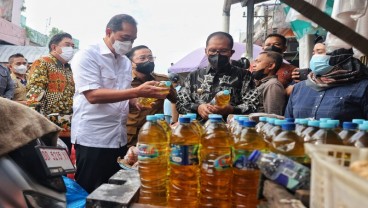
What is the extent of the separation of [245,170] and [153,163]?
0.49 meters

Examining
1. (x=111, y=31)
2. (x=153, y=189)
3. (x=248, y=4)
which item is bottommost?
(x=153, y=189)

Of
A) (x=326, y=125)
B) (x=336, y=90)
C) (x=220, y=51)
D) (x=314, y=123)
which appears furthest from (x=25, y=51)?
(x=326, y=125)

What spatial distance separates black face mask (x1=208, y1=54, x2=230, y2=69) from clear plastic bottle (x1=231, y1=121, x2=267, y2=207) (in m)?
1.77

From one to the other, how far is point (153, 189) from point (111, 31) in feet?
6.64

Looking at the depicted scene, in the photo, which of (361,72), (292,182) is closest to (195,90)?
(361,72)

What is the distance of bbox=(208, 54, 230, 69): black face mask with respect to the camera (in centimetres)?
326

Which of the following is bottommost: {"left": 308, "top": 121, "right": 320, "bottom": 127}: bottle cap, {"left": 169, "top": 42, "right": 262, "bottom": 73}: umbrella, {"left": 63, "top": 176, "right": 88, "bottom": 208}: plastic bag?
{"left": 63, "top": 176, "right": 88, "bottom": 208}: plastic bag

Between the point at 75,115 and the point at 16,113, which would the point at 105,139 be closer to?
the point at 75,115

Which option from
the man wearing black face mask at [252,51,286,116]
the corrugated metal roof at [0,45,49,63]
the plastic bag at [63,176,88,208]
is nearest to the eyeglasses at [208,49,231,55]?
the man wearing black face mask at [252,51,286,116]

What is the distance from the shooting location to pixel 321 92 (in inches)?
121

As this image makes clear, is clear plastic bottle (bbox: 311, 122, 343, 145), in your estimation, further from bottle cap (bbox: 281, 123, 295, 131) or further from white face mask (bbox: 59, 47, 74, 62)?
white face mask (bbox: 59, 47, 74, 62)

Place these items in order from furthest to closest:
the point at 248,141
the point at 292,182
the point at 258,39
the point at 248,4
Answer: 1. the point at 258,39
2. the point at 248,4
3. the point at 248,141
4. the point at 292,182

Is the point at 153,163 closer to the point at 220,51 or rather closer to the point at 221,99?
the point at 221,99

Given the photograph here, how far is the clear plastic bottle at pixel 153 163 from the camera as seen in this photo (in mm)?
1602
